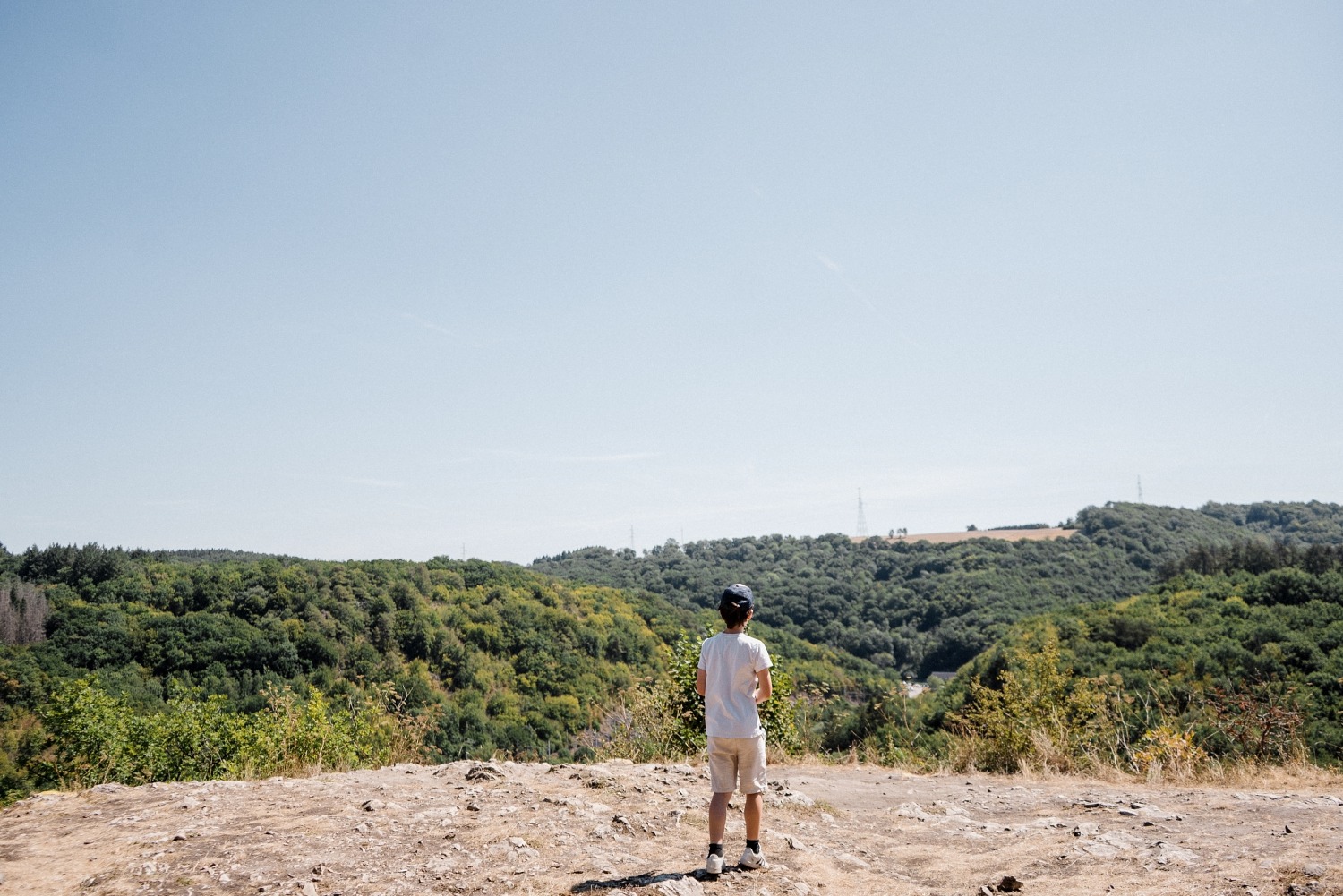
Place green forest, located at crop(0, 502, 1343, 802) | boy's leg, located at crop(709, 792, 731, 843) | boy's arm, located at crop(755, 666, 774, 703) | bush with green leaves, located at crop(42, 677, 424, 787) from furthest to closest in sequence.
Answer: green forest, located at crop(0, 502, 1343, 802) < bush with green leaves, located at crop(42, 677, 424, 787) < boy's arm, located at crop(755, 666, 774, 703) < boy's leg, located at crop(709, 792, 731, 843)

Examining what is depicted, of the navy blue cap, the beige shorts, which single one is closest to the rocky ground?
the beige shorts

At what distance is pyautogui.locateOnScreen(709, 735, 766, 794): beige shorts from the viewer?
13.8 feet

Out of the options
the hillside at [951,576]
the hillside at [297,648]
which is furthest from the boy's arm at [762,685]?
the hillside at [951,576]

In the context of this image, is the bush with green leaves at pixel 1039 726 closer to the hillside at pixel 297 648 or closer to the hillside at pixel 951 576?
the hillside at pixel 297 648

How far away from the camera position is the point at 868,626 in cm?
9106

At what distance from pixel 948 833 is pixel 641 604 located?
7588 centimetres

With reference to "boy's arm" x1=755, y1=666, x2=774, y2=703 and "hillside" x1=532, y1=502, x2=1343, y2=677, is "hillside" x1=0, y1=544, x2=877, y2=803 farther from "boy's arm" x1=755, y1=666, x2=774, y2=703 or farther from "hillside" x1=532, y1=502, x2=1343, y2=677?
"hillside" x1=532, y1=502, x2=1343, y2=677

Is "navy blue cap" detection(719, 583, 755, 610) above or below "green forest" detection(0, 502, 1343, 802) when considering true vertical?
above

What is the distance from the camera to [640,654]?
6600 cm

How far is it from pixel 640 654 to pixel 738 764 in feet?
211

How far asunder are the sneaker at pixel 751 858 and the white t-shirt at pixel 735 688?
2.41ft

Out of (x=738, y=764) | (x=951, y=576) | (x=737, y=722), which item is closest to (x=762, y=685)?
(x=737, y=722)

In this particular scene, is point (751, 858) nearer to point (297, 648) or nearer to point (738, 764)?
point (738, 764)

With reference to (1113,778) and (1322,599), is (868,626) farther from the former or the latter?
(1113,778)
